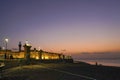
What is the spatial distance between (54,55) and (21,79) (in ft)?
250

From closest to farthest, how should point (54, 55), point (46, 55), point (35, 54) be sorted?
point (35, 54) → point (46, 55) → point (54, 55)

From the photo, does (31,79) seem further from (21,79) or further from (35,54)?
(35,54)

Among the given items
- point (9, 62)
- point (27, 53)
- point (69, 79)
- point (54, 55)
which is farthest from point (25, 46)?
point (54, 55)

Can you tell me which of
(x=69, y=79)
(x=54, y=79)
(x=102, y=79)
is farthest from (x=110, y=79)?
(x=54, y=79)

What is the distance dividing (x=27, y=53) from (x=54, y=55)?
46191 millimetres

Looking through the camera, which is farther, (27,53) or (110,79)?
(27,53)

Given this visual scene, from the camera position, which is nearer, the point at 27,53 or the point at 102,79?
the point at 102,79

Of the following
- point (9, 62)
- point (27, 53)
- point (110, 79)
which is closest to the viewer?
point (110, 79)

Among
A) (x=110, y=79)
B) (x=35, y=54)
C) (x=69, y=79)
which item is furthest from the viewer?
(x=35, y=54)

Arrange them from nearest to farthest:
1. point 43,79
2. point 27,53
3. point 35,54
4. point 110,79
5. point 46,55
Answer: point 110,79 → point 43,79 → point 27,53 → point 35,54 → point 46,55

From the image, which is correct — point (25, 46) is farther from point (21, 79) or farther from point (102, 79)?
point (102, 79)

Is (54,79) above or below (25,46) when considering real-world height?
below

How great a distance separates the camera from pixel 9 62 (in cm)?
4559

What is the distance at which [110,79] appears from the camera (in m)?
16.4
